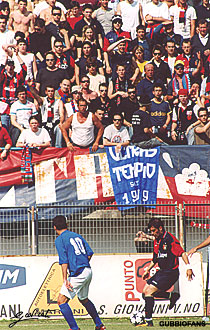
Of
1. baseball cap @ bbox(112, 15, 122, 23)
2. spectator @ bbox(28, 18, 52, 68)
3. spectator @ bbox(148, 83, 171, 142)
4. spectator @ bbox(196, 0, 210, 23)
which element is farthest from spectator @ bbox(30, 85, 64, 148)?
spectator @ bbox(196, 0, 210, 23)

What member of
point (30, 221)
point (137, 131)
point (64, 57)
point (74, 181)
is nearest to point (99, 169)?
point (74, 181)

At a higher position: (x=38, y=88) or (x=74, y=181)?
(x=38, y=88)

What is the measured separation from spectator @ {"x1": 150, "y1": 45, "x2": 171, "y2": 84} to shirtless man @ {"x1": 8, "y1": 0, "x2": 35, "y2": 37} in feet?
11.4

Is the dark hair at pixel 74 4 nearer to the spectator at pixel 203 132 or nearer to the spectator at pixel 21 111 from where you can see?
the spectator at pixel 21 111

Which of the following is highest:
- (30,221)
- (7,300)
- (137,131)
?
(137,131)

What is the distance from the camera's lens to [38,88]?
567 inches

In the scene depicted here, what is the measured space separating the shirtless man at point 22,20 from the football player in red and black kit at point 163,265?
8.66 m

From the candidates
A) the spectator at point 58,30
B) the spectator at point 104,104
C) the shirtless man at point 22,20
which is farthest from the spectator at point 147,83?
the shirtless man at point 22,20

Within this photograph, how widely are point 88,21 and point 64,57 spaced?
1.40 metres

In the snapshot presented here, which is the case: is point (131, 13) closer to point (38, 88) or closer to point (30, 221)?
point (38, 88)

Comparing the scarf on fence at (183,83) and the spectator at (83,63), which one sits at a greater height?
the spectator at (83,63)

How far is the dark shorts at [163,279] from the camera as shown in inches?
351

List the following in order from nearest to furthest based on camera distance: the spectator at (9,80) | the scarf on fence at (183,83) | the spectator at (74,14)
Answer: the spectator at (9,80)
the scarf on fence at (183,83)
the spectator at (74,14)

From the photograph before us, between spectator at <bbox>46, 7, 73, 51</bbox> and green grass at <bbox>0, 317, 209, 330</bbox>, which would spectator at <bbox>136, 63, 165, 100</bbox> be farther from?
green grass at <bbox>0, 317, 209, 330</bbox>
